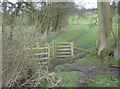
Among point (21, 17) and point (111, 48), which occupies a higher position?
point (21, 17)

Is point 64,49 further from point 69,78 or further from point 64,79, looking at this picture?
point 64,79

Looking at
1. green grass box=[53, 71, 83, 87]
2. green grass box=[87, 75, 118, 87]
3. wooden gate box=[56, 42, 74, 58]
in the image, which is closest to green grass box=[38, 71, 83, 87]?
green grass box=[53, 71, 83, 87]

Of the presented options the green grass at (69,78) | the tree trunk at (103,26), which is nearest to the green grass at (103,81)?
the green grass at (69,78)

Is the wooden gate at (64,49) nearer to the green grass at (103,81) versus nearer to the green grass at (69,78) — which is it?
the green grass at (69,78)

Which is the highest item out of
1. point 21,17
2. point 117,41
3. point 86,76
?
point 21,17

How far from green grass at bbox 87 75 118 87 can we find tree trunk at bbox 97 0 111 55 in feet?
7.75

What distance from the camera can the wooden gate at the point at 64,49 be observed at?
10156mm

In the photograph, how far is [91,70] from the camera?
7648 millimetres

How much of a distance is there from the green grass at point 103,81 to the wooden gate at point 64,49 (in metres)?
3.48

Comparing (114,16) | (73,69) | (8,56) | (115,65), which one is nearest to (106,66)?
(115,65)

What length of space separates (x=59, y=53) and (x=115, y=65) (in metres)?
2.80

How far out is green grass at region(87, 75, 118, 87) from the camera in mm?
6087

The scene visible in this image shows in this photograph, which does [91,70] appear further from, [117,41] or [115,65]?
[117,41]

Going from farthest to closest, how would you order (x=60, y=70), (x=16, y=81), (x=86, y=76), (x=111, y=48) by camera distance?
(x=111, y=48) → (x=60, y=70) → (x=86, y=76) → (x=16, y=81)
